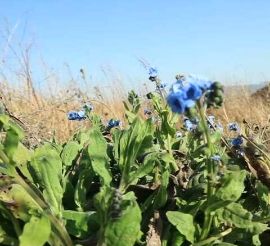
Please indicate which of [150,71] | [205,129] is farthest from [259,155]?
[150,71]

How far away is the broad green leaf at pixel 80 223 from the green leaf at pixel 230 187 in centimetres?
33

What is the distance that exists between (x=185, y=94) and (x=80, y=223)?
20.6 inches

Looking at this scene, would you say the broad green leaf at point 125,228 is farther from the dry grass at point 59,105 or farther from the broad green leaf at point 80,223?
the dry grass at point 59,105

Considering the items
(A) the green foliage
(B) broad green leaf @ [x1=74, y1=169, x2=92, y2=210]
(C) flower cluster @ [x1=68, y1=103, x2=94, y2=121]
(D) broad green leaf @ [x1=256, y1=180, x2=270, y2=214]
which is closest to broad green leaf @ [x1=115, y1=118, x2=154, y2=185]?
(A) the green foliage

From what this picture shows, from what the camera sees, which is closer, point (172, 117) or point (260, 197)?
point (260, 197)

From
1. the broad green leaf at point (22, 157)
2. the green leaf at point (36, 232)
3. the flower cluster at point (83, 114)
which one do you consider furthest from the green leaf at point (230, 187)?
the flower cluster at point (83, 114)

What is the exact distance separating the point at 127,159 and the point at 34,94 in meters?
5.27

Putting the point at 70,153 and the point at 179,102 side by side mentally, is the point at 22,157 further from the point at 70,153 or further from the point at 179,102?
the point at 179,102

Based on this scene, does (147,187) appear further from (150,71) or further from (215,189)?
(150,71)

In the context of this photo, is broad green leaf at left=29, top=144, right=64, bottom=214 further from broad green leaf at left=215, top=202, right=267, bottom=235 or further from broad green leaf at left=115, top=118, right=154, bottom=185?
broad green leaf at left=215, top=202, right=267, bottom=235

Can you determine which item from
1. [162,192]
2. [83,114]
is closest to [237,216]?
[162,192]

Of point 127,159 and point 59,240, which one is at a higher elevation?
point 127,159

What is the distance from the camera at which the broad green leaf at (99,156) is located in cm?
158

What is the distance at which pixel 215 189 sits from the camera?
1426 mm
